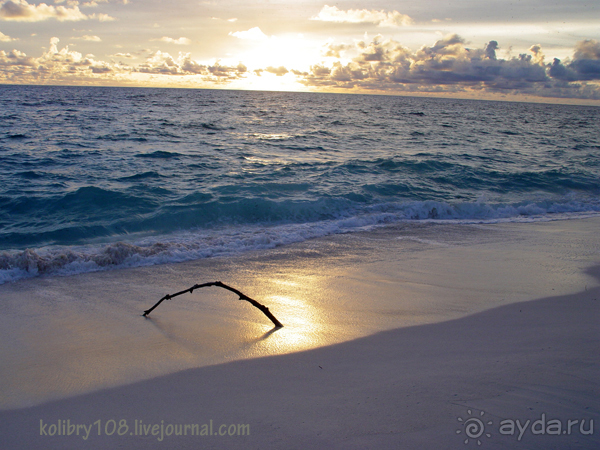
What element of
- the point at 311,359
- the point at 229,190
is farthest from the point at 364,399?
the point at 229,190

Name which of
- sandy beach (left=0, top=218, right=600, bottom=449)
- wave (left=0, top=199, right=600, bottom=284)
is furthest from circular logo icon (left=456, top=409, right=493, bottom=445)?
wave (left=0, top=199, right=600, bottom=284)

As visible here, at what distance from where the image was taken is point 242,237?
7.19 meters

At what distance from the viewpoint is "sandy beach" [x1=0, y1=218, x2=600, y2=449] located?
218 cm

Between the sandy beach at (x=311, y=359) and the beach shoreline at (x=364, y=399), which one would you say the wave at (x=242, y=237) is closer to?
the sandy beach at (x=311, y=359)

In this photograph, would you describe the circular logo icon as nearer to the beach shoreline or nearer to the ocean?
the beach shoreline

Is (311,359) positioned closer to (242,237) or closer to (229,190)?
(242,237)

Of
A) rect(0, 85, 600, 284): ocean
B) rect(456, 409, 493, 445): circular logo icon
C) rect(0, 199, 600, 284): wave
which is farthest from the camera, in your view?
rect(0, 85, 600, 284): ocean

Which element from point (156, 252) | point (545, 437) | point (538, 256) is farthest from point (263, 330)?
point (538, 256)

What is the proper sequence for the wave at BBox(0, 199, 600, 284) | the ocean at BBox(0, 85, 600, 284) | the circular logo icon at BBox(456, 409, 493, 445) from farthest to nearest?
the ocean at BBox(0, 85, 600, 284) → the wave at BBox(0, 199, 600, 284) → the circular logo icon at BBox(456, 409, 493, 445)

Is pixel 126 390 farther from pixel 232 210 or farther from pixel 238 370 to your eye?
pixel 232 210

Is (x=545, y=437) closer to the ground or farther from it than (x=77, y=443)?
farther from it

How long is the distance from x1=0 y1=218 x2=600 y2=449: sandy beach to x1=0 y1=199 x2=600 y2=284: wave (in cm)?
39

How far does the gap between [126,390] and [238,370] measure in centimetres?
82

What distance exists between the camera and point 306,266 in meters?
5.74
